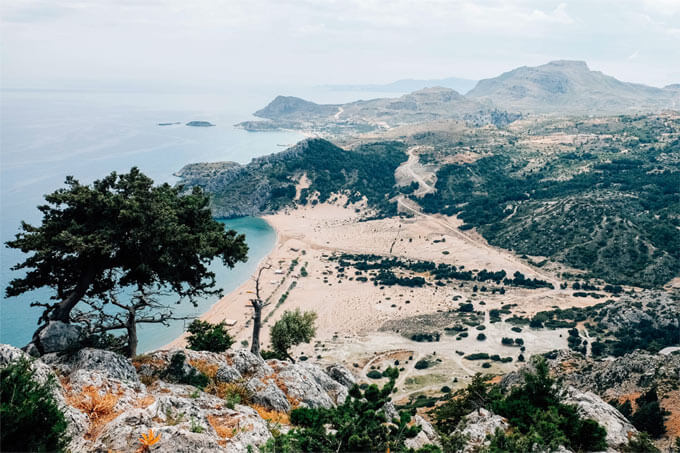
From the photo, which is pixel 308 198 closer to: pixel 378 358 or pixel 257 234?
pixel 257 234

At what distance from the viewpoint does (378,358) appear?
49375mm

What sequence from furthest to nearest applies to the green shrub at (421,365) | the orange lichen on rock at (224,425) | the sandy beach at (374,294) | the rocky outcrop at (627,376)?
the sandy beach at (374,294)
the green shrub at (421,365)
the rocky outcrop at (627,376)
the orange lichen on rock at (224,425)

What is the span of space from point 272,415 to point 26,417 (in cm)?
909

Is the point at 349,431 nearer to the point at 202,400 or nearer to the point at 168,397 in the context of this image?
the point at 202,400

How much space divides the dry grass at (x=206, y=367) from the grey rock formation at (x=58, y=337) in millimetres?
5187

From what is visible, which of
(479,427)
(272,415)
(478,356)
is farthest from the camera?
(478,356)

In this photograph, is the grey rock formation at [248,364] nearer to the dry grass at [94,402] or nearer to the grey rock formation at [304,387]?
the grey rock formation at [304,387]

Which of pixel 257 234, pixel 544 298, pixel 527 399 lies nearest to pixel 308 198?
pixel 257 234

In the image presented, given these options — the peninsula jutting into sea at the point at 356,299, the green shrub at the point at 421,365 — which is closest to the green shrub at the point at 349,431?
the peninsula jutting into sea at the point at 356,299

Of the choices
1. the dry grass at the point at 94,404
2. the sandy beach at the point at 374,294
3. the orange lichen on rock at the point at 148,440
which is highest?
the orange lichen on rock at the point at 148,440

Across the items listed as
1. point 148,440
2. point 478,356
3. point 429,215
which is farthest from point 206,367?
point 429,215

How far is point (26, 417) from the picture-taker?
983cm

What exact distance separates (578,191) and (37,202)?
13829 cm

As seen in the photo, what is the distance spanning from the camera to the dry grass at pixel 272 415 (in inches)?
654
